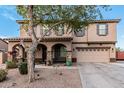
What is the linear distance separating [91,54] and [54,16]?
42.0ft

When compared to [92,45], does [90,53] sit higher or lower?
lower

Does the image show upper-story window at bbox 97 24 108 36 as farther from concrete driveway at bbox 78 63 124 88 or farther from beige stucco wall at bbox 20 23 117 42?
concrete driveway at bbox 78 63 124 88

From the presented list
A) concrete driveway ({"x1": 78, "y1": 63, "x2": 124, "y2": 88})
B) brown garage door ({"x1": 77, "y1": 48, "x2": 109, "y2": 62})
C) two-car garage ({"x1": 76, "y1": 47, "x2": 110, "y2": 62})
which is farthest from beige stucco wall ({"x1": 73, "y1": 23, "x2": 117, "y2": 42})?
concrete driveway ({"x1": 78, "y1": 63, "x2": 124, "y2": 88})

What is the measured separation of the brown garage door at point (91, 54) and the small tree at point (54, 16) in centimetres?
1149

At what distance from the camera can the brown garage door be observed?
24.6m

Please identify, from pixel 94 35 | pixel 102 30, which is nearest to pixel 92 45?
pixel 94 35

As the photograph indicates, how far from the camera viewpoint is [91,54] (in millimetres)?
24688

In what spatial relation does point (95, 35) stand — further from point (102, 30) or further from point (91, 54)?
point (91, 54)
